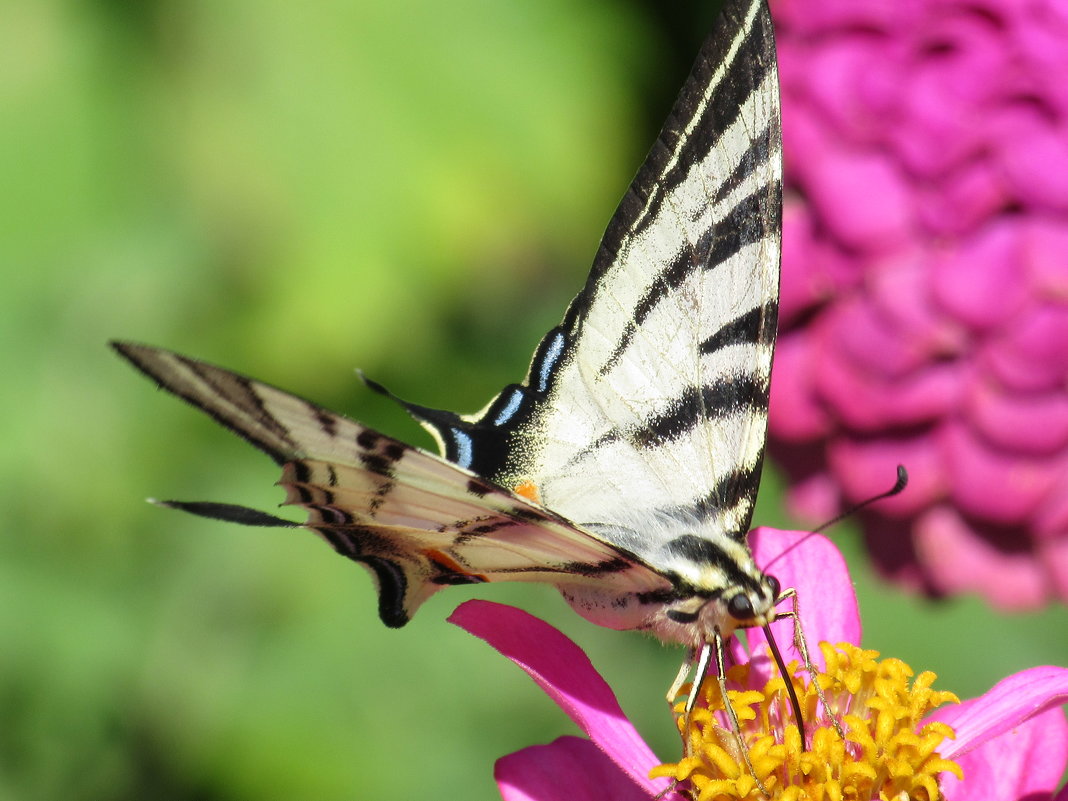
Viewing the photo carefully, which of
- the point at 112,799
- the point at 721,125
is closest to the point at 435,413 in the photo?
the point at 721,125

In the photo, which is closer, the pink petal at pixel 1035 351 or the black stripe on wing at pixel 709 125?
the black stripe on wing at pixel 709 125

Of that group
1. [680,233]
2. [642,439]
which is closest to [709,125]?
[680,233]

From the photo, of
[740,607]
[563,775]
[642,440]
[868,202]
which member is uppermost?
[868,202]

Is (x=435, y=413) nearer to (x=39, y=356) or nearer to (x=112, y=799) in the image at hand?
(x=112, y=799)

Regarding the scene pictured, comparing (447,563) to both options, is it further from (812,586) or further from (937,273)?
(937,273)

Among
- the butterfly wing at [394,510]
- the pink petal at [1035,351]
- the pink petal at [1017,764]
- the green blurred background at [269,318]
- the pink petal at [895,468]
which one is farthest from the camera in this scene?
the green blurred background at [269,318]

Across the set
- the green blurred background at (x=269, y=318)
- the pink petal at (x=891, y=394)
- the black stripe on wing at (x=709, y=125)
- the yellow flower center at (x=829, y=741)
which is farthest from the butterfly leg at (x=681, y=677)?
the green blurred background at (x=269, y=318)

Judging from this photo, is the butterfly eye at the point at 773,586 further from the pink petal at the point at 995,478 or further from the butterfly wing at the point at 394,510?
the pink petal at the point at 995,478

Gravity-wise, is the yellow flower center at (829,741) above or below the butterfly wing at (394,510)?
below
